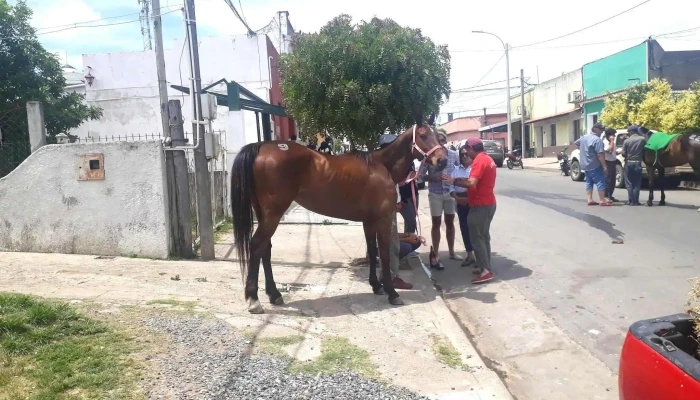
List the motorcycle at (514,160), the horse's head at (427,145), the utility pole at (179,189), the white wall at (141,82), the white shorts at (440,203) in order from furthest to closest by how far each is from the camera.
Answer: the motorcycle at (514,160) < the white wall at (141,82) < the utility pole at (179,189) < the white shorts at (440,203) < the horse's head at (427,145)

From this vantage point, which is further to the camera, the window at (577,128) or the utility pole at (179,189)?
the window at (577,128)

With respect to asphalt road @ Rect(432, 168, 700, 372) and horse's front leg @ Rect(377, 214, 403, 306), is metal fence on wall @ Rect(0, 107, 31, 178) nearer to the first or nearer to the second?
horse's front leg @ Rect(377, 214, 403, 306)

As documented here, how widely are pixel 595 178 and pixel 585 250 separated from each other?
464 cm

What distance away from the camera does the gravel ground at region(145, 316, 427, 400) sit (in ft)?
11.6

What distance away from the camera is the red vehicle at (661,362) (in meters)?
2.10

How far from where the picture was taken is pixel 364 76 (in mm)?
6496

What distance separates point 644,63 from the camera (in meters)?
26.0

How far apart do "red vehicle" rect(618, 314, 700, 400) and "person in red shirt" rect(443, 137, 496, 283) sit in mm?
4069

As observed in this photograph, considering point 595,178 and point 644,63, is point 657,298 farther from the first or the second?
point 644,63

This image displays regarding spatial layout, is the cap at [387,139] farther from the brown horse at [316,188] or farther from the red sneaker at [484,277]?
the red sneaker at [484,277]

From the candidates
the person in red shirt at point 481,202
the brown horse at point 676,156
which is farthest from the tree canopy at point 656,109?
the person in red shirt at point 481,202

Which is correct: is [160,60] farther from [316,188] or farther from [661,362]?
[661,362]

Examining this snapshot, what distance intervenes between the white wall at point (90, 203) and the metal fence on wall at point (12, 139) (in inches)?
53.2

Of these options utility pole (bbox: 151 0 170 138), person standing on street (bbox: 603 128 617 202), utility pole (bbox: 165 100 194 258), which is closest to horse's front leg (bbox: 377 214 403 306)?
utility pole (bbox: 165 100 194 258)
